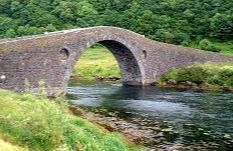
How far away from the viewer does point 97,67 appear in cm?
7506

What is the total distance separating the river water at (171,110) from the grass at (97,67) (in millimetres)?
9282

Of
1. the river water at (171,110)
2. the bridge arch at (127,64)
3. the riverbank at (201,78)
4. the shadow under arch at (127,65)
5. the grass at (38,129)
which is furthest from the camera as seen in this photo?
the shadow under arch at (127,65)

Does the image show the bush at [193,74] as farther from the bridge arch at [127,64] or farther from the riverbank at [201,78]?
the bridge arch at [127,64]

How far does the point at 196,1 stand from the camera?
9350 cm

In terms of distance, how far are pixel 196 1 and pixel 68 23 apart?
77.5 ft

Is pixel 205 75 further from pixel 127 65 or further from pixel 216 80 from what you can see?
pixel 127 65

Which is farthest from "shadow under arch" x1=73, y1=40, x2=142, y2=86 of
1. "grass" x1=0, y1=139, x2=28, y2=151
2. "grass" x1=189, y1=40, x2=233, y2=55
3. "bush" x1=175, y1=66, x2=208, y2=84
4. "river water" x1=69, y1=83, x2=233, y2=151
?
"grass" x1=0, y1=139, x2=28, y2=151

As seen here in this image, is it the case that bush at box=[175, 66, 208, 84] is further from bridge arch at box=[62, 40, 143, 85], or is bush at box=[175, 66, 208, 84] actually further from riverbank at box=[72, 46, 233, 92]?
bridge arch at box=[62, 40, 143, 85]

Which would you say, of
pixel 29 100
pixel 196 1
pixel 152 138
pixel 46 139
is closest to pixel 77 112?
pixel 152 138

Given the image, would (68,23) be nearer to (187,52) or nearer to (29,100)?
(187,52)

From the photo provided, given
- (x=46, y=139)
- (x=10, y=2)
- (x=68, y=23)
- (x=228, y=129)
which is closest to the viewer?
(x=46, y=139)

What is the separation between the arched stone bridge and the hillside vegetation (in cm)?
1460

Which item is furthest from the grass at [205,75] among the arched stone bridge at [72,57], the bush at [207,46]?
the bush at [207,46]

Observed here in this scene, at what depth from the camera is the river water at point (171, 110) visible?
108 ft
